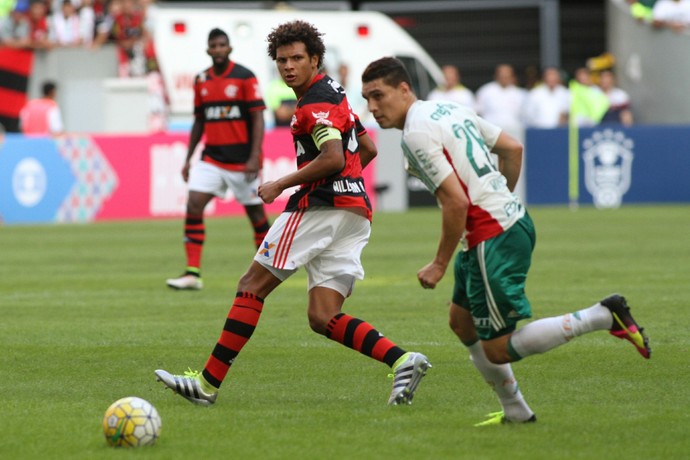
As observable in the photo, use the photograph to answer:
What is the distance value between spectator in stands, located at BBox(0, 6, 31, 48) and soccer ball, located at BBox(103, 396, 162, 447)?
72.3 ft

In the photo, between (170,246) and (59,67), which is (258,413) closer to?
(170,246)

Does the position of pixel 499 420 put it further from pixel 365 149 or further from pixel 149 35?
pixel 149 35

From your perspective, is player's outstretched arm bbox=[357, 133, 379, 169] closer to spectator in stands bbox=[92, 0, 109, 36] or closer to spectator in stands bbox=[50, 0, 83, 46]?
spectator in stands bbox=[50, 0, 83, 46]

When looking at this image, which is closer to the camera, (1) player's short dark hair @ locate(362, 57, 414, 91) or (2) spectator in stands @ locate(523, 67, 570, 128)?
(1) player's short dark hair @ locate(362, 57, 414, 91)

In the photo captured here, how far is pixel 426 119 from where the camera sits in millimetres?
6566

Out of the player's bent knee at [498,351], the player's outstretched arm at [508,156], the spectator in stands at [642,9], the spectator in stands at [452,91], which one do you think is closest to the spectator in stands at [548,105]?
the spectator in stands at [452,91]

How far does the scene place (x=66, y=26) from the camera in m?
28.3

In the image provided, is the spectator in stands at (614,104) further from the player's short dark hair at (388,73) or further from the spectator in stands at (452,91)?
the player's short dark hair at (388,73)

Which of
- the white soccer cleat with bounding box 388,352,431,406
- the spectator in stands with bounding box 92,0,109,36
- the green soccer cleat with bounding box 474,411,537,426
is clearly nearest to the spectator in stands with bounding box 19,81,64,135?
the spectator in stands with bounding box 92,0,109,36

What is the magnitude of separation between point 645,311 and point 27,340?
476 cm

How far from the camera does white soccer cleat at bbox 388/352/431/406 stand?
731cm

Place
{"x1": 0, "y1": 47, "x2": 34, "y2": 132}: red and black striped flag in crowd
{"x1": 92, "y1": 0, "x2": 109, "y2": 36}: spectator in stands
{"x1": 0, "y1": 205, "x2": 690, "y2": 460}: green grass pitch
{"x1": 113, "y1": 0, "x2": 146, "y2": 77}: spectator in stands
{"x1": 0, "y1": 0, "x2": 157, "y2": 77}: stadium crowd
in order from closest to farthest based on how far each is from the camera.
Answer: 1. {"x1": 0, "y1": 205, "x2": 690, "y2": 460}: green grass pitch
2. {"x1": 0, "y1": 47, "x2": 34, "y2": 132}: red and black striped flag in crowd
3. {"x1": 0, "y1": 0, "x2": 157, "y2": 77}: stadium crowd
4. {"x1": 113, "y1": 0, "x2": 146, "y2": 77}: spectator in stands
5. {"x1": 92, "y1": 0, "x2": 109, "y2": 36}: spectator in stands

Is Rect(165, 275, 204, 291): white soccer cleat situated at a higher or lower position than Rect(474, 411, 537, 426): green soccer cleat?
lower

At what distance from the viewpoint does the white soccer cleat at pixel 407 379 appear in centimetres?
731
